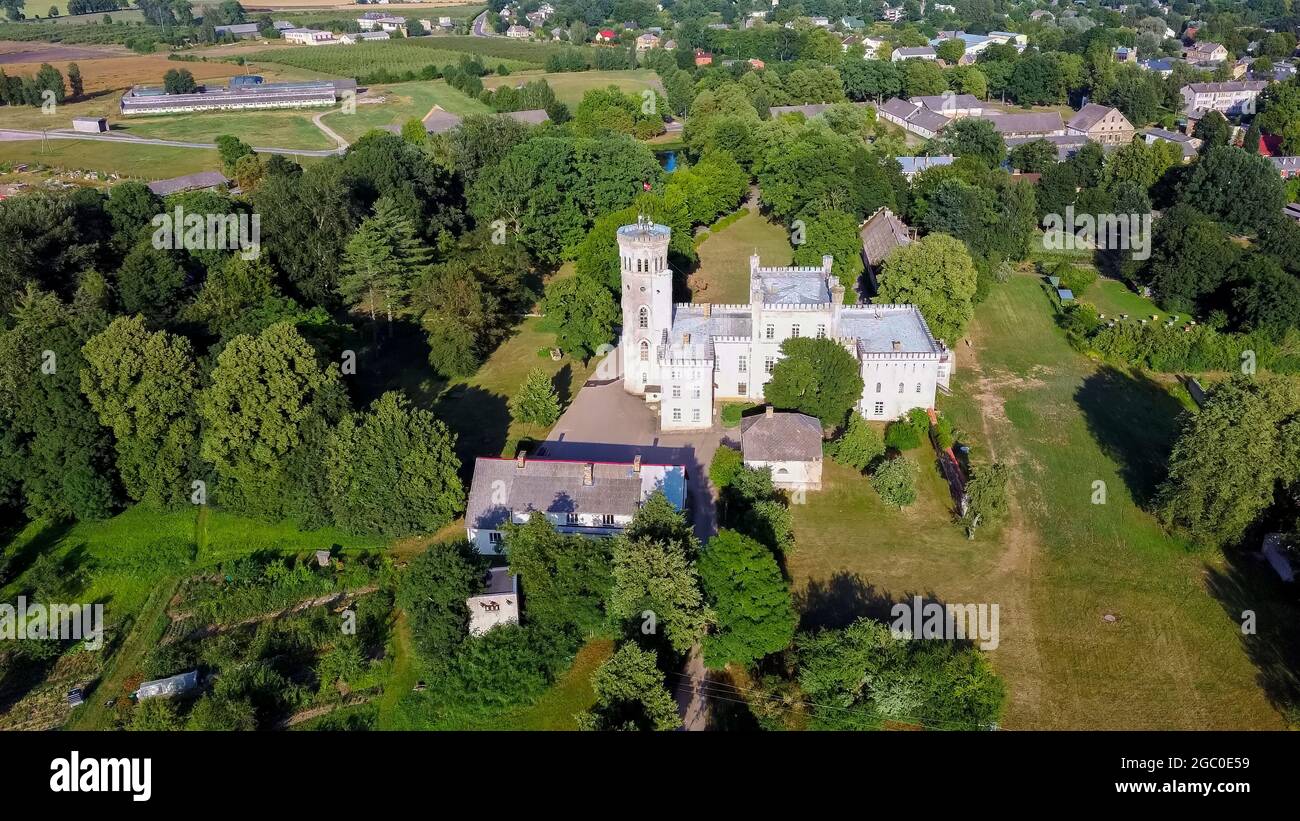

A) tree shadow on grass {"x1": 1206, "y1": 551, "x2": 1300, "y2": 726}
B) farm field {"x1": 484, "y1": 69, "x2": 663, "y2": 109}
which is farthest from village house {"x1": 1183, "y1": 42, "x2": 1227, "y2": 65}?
tree shadow on grass {"x1": 1206, "y1": 551, "x2": 1300, "y2": 726}

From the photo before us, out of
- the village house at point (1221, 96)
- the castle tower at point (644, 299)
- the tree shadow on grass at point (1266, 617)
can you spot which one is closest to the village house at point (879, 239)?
the castle tower at point (644, 299)

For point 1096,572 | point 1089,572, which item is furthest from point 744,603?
point 1096,572

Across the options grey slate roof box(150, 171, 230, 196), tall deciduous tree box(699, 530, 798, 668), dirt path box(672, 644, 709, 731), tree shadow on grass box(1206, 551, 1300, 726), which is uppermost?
grey slate roof box(150, 171, 230, 196)

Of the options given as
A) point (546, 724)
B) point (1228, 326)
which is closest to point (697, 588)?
point (546, 724)

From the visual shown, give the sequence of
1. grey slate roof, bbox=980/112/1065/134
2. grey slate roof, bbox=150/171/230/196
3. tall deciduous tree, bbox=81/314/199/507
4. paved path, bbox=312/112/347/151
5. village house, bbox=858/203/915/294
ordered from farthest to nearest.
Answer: grey slate roof, bbox=980/112/1065/134 < paved path, bbox=312/112/347/151 < grey slate roof, bbox=150/171/230/196 < village house, bbox=858/203/915/294 < tall deciduous tree, bbox=81/314/199/507

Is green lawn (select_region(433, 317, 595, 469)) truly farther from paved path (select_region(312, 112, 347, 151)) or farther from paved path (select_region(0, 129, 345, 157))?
paved path (select_region(312, 112, 347, 151))

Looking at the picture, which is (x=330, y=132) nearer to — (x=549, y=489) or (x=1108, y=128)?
(x=549, y=489)
